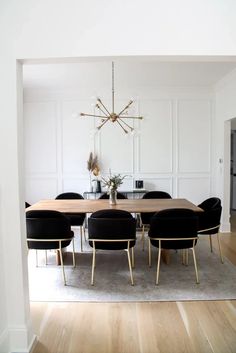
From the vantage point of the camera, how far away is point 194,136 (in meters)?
5.38

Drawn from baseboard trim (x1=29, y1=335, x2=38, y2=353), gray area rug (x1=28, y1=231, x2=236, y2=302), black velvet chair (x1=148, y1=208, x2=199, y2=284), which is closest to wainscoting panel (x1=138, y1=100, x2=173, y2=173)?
gray area rug (x1=28, y1=231, x2=236, y2=302)

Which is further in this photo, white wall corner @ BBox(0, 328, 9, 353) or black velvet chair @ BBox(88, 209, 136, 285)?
black velvet chair @ BBox(88, 209, 136, 285)

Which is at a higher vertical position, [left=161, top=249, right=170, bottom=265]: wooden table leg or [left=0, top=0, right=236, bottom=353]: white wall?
[left=0, top=0, right=236, bottom=353]: white wall

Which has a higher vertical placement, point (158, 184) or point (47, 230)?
point (158, 184)

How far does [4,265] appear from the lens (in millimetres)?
1925

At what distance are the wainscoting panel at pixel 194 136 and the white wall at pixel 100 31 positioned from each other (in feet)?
11.8

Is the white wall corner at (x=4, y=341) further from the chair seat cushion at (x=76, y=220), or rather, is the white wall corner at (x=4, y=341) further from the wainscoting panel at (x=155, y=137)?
the wainscoting panel at (x=155, y=137)

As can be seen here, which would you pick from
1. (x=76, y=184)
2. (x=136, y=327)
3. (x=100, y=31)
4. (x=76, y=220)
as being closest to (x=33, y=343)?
(x=136, y=327)

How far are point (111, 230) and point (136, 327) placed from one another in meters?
0.94

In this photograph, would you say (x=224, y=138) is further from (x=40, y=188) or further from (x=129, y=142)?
(x=40, y=188)

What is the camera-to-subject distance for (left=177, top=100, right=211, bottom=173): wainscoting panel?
5336 millimetres

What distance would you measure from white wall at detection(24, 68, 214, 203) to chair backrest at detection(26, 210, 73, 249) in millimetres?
2555

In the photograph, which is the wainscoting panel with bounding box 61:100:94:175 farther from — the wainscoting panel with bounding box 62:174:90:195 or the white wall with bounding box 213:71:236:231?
the white wall with bounding box 213:71:236:231

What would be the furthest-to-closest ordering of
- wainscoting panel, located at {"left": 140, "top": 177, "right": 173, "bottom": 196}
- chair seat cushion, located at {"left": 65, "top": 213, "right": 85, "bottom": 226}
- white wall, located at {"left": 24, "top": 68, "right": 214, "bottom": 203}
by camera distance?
wainscoting panel, located at {"left": 140, "top": 177, "right": 173, "bottom": 196} → white wall, located at {"left": 24, "top": 68, "right": 214, "bottom": 203} → chair seat cushion, located at {"left": 65, "top": 213, "right": 85, "bottom": 226}
